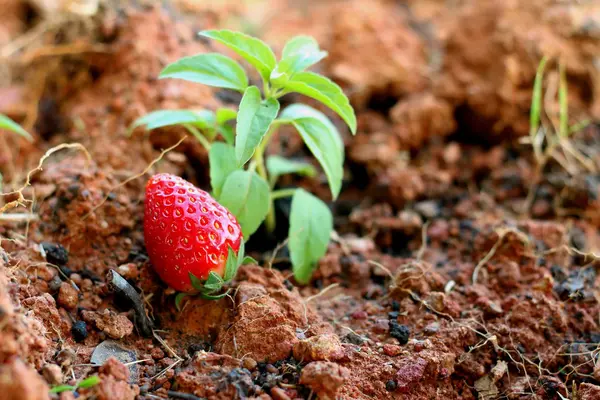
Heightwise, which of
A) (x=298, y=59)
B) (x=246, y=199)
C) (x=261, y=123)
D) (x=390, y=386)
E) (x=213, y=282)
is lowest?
(x=390, y=386)

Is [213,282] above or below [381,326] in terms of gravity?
above

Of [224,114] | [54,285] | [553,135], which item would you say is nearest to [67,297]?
[54,285]

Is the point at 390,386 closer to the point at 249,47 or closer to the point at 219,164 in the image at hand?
the point at 219,164

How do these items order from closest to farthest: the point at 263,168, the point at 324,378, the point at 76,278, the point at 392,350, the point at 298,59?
1. the point at 324,378
2. the point at 392,350
3. the point at 76,278
4. the point at 298,59
5. the point at 263,168

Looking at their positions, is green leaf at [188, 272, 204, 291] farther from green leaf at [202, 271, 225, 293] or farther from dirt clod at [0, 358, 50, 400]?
dirt clod at [0, 358, 50, 400]

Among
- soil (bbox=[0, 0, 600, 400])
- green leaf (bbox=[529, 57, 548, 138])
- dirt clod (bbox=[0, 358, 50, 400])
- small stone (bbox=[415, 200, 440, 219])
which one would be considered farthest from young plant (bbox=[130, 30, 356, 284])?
green leaf (bbox=[529, 57, 548, 138])

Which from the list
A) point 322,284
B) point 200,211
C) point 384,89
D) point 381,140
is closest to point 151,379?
point 200,211

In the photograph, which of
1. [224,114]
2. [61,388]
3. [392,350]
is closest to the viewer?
[61,388]
